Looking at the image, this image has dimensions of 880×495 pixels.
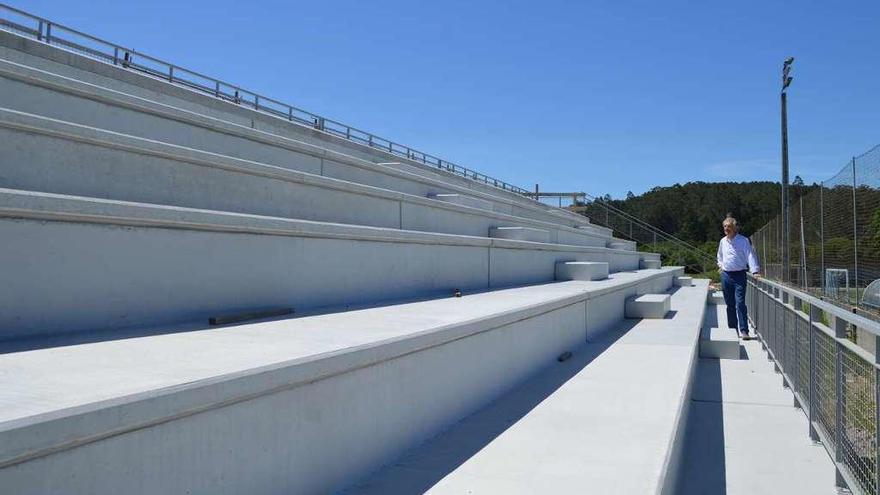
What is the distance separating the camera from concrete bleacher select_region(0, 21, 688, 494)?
213 cm

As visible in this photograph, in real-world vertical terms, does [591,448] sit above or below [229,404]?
below

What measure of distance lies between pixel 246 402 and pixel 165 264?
5.52 feet

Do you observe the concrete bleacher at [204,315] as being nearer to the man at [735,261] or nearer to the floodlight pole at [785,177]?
the man at [735,261]

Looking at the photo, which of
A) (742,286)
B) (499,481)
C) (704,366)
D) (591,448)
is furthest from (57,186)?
(742,286)

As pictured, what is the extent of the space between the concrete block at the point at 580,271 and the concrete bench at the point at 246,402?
18.3 ft

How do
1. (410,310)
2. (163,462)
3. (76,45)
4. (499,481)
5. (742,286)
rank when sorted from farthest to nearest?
(76,45), (742,286), (410,310), (499,481), (163,462)

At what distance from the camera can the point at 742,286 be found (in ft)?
30.1

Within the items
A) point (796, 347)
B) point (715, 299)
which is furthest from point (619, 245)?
point (796, 347)

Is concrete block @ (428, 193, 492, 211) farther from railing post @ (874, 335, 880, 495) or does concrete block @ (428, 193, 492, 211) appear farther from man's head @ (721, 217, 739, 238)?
railing post @ (874, 335, 880, 495)

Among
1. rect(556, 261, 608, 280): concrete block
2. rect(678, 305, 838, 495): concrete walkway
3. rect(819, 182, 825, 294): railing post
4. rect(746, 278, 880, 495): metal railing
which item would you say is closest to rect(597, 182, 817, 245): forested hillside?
rect(819, 182, 825, 294): railing post

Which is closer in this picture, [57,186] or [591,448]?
[591,448]

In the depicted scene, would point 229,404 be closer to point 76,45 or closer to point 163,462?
point 163,462

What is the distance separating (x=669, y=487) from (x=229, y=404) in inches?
91.6

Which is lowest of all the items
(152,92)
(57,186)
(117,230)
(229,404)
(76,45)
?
(229,404)
